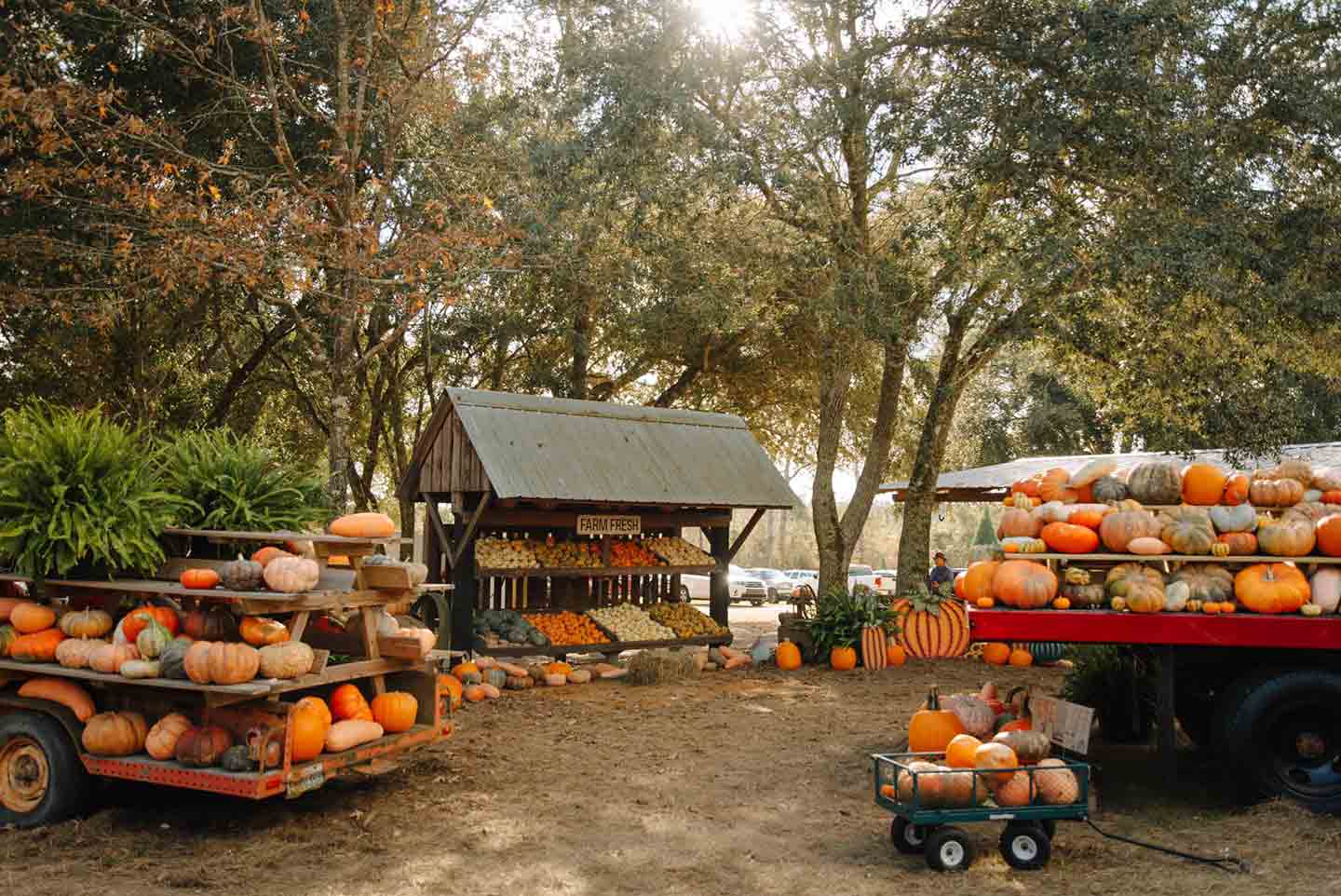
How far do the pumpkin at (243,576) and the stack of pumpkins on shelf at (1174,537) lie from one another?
4725 mm

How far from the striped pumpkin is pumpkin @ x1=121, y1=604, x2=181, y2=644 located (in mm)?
11390

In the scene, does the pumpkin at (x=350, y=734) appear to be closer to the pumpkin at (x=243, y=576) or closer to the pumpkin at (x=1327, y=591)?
the pumpkin at (x=243, y=576)

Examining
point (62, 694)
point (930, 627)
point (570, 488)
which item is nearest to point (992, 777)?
point (62, 694)

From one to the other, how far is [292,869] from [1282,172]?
555 inches

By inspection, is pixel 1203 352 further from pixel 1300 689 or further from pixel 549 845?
pixel 549 845

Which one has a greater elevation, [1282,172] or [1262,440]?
[1282,172]

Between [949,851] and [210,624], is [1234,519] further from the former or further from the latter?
[210,624]

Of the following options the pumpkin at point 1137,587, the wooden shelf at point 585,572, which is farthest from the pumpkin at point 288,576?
the wooden shelf at point 585,572

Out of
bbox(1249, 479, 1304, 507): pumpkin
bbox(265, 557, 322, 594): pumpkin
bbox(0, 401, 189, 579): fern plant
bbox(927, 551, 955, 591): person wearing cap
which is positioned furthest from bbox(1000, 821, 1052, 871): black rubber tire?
bbox(927, 551, 955, 591): person wearing cap

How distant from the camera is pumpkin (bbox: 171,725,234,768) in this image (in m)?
6.54

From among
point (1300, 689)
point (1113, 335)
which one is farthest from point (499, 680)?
point (1113, 335)

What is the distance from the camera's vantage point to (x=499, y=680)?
13047mm

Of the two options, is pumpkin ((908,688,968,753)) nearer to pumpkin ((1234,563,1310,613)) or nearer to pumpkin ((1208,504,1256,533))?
pumpkin ((1234,563,1310,613))

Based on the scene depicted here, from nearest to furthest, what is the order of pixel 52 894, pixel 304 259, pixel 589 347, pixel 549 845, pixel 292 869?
pixel 52 894 < pixel 292 869 < pixel 549 845 < pixel 304 259 < pixel 589 347
